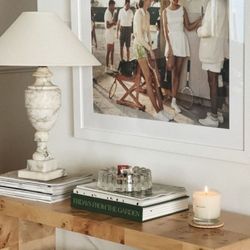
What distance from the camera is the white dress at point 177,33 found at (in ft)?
7.10

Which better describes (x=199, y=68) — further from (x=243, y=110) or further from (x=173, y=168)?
(x=173, y=168)

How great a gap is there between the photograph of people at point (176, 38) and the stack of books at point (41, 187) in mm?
431

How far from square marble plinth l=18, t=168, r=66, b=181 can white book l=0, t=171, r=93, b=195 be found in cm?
2

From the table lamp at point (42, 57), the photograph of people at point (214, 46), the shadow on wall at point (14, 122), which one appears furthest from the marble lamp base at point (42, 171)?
the shadow on wall at point (14, 122)

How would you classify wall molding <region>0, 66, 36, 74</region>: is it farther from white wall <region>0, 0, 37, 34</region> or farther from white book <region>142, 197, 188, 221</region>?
white book <region>142, 197, 188, 221</region>

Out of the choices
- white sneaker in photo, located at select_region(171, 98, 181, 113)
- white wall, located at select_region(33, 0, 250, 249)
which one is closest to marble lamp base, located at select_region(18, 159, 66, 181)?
white wall, located at select_region(33, 0, 250, 249)

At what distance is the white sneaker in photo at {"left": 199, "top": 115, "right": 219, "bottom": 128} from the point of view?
6.93 ft

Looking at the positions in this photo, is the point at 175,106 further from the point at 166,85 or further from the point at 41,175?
the point at 41,175

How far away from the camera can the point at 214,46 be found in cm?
208

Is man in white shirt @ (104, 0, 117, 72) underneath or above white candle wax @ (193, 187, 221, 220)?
above


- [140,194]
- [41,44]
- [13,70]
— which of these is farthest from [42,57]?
[13,70]

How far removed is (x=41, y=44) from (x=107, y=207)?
56cm

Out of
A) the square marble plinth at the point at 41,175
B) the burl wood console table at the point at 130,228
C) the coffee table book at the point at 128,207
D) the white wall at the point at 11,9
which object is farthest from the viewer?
the white wall at the point at 11,9

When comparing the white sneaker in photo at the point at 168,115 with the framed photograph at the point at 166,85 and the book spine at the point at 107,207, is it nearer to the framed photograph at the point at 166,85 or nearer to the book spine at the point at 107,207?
the framed photograph at the point at 166,85
